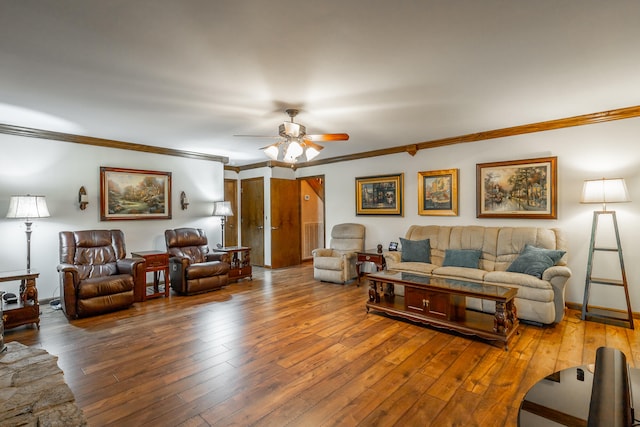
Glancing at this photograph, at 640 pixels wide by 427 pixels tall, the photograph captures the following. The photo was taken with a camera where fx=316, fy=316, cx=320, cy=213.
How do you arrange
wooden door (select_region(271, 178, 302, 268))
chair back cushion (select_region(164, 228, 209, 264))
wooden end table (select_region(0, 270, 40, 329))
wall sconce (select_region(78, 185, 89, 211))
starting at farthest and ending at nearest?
wooden door (select_region(271, 178, 302, 268)) < chair back cushion (select_region(164, 228, 209, 264)) < wall sconce (select_region(78, 185, 89, 211)) < wooden end table (select_region(0, 270, 40, 329))

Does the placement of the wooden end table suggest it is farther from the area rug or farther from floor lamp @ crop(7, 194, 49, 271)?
Answer: the area rug

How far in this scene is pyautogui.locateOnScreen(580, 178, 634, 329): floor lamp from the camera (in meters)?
3.45

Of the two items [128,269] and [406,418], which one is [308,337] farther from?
[128,269]

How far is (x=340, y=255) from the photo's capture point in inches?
229

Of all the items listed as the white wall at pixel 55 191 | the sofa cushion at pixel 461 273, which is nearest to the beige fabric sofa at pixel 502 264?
the sofa cushion at pixel 461 273

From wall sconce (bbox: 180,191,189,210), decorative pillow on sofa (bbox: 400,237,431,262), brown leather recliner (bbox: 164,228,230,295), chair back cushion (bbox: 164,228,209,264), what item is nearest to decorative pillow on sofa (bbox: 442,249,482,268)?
decorative pillow on sofa (bbox: 400,237,431,262)

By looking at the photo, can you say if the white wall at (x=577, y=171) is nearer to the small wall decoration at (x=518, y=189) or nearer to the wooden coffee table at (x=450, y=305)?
the small wall decoration at (x=518, y=189)

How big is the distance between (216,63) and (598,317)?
4.82 meters

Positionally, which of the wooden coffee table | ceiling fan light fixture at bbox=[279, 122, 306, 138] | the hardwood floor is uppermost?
ceiling fan light fixture at bbox=[279, 122, 306, 138]

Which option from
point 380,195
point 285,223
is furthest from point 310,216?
point 380,195

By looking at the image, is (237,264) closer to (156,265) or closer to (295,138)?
(156,265)

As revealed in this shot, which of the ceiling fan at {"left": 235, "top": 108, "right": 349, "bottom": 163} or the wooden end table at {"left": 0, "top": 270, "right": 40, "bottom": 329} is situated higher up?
the ceiling fan at {"left": 235, "top": 108, "right": 349, "bottom": 163}

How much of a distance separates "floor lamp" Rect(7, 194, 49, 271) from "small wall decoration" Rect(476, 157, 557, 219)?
601 centimetres

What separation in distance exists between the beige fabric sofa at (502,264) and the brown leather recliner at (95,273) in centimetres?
367
